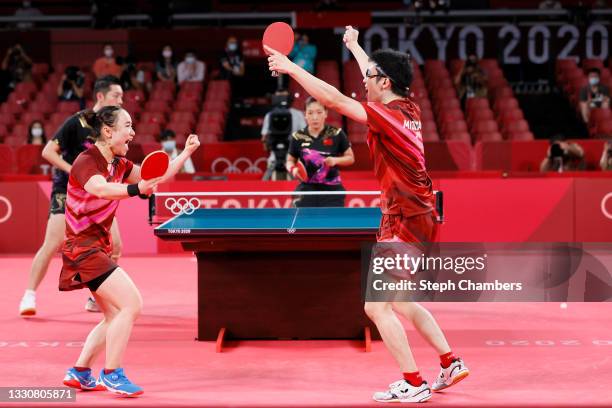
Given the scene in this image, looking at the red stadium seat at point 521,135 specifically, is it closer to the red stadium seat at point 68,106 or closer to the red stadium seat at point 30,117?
the red stadium seat at point 68,106

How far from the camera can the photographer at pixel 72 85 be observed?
52.3 ft

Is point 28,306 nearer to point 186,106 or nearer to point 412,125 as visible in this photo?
point 412,125

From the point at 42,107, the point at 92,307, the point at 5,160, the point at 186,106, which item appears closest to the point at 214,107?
the point at 186,106

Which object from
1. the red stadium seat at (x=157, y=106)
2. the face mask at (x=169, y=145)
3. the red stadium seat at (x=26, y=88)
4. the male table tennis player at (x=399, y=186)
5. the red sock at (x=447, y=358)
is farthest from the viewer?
the red stadium seat at (x=26, y=88)

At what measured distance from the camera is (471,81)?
16.3 m

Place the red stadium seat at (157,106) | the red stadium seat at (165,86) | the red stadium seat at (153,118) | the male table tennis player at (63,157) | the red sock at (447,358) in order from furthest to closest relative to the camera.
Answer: the red stadium seat at (165,86)
the red stadium seat at (157,106)
the red stadium seat at (153,118)
the male table tennis player at (63,157)
the red sock at (447,358)

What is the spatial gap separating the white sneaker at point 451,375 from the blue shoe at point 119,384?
1.53 metres

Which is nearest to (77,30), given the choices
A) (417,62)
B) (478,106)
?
(417,62)

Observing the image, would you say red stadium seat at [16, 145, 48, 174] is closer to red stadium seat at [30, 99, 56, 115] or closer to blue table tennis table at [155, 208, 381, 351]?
red stadium seat at [30, 99, 56, 115]

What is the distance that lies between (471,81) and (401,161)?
12.1m

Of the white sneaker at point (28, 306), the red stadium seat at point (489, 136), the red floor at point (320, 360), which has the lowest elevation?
the red floor at point (320, 360)

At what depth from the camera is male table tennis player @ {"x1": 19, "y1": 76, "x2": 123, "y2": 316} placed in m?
6.74

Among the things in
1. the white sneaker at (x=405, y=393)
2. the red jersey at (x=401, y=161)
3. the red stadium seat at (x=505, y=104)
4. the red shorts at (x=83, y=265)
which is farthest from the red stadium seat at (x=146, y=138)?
the white sneaker at (x=405, y=393)

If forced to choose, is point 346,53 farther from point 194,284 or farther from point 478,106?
point 194,284
